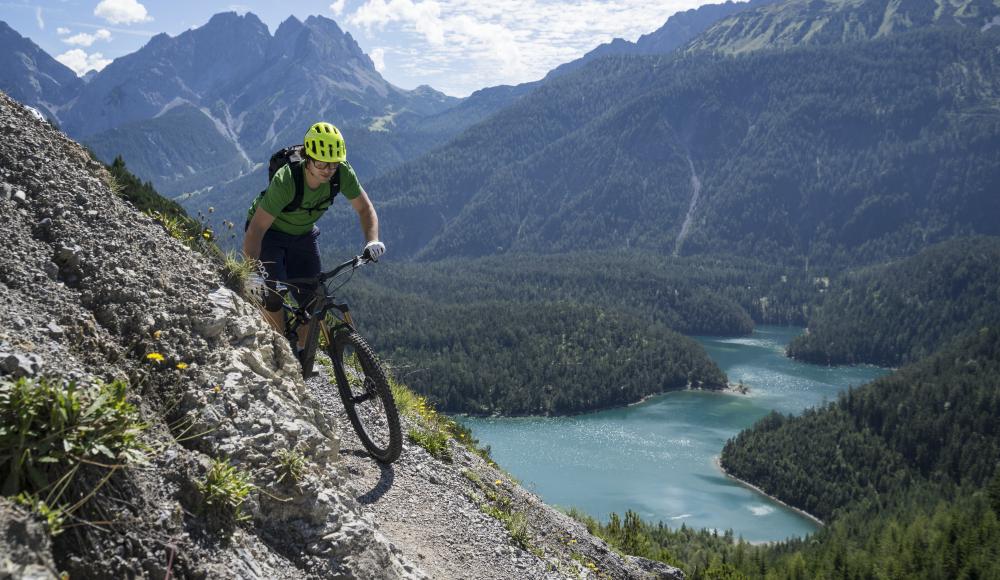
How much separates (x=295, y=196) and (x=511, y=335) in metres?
167

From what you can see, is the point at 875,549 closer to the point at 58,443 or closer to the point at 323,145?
the point at 323,145

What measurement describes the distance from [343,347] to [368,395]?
30.0 inches

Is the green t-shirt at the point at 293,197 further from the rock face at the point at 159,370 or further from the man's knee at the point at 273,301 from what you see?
the rock face at the point at 159,370

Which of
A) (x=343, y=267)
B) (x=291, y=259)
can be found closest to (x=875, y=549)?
(x=343, y=267)

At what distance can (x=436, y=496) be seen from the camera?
9930 millimetres

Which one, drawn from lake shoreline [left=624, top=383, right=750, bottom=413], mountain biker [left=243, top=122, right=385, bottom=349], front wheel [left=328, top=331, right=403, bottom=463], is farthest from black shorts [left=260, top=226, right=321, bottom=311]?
lake shoreline [left=624, top=383, right=750, bottom=413]

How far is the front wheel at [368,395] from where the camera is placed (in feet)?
29.1

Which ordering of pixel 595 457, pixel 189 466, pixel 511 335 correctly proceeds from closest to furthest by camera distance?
pixel 189 466, pixel 595 457, pixel 511 335

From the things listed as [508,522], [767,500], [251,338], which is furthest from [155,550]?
[767,500]

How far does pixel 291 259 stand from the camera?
368 inches

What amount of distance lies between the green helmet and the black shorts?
1320mm

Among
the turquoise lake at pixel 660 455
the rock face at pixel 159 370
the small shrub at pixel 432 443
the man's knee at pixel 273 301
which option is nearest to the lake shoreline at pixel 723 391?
the turquoise lake at pixel 660 455

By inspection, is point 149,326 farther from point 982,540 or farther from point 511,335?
point 511,335

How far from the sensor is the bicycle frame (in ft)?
29.3
